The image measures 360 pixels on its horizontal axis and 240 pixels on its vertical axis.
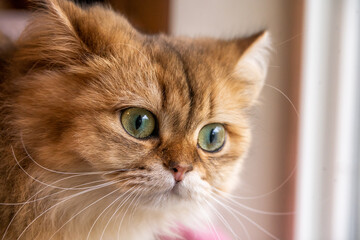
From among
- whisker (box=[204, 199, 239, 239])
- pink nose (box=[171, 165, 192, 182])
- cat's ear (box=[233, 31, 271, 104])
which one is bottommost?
whisker (box=[204, 199, 239, 239])

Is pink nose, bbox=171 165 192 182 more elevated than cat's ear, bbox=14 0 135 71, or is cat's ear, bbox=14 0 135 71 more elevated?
cat's ear, bbox=14 0 135 71

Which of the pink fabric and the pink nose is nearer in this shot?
the pink nose

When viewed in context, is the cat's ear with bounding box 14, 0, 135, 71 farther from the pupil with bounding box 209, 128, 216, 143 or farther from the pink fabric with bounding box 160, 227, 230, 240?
the pink fabric with bounding box 160, 227, 230, 240

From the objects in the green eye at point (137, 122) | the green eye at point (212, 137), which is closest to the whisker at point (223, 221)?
the green eye at point (212, 137)

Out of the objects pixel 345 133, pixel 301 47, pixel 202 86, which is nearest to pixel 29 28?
pixel 202 86

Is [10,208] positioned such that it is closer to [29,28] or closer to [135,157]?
[135,157]

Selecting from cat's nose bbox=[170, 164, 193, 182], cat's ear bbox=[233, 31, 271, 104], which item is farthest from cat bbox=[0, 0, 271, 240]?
cat's ear bbox=[233, 31, 271, 104]

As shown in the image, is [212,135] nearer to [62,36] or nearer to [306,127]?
[306,127]
